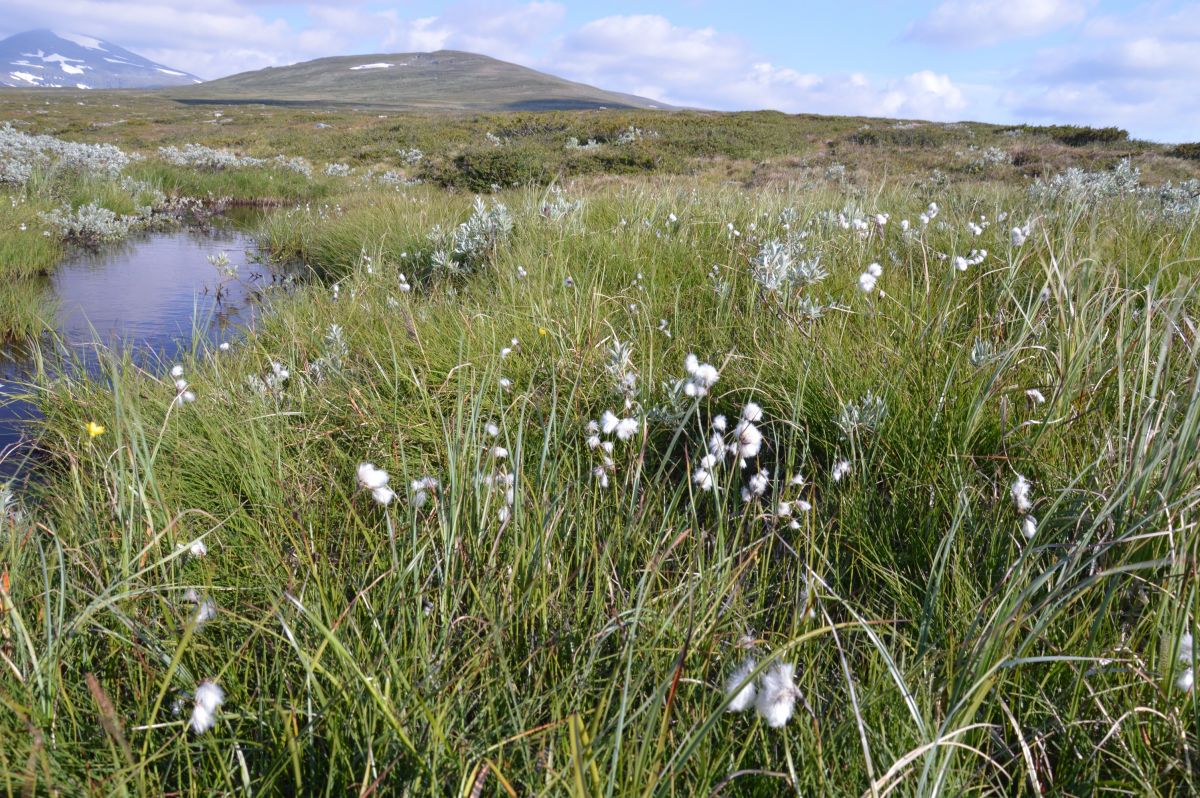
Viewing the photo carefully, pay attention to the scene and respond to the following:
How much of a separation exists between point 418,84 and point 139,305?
158140mm

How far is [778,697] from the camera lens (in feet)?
3.15

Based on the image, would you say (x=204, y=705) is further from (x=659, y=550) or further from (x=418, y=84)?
(x=418, y=84)

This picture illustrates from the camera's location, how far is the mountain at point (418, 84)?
12294 cm

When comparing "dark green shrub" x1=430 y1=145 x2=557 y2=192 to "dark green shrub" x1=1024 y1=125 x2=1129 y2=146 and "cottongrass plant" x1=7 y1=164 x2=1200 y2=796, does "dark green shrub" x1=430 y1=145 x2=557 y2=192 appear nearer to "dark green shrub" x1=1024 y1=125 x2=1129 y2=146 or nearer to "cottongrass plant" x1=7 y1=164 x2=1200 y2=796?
"cottongrass plant" x1=7 y1=164 x2=1200 y2=796

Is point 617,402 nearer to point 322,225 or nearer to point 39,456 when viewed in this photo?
point 39,456

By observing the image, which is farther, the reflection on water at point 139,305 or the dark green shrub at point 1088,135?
the dark green shrub at point 1088,135

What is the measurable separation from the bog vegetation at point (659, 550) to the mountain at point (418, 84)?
370 feet

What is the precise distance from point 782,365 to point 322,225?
402 inches

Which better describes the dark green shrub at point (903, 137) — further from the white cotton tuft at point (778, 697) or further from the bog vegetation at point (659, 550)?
the white cotton tuft at point (778, 697)

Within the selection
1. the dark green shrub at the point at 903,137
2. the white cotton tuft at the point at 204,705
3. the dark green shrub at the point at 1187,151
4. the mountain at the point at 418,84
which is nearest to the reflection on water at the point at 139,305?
the white cotton tuft at the point at 204,705

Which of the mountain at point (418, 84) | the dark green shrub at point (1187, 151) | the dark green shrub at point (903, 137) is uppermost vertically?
the mountain at point (418, 84)

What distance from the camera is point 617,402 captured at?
275 centimetres

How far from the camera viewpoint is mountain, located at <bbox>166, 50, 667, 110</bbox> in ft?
403

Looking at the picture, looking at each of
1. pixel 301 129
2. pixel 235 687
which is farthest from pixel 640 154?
pixel 301 129
